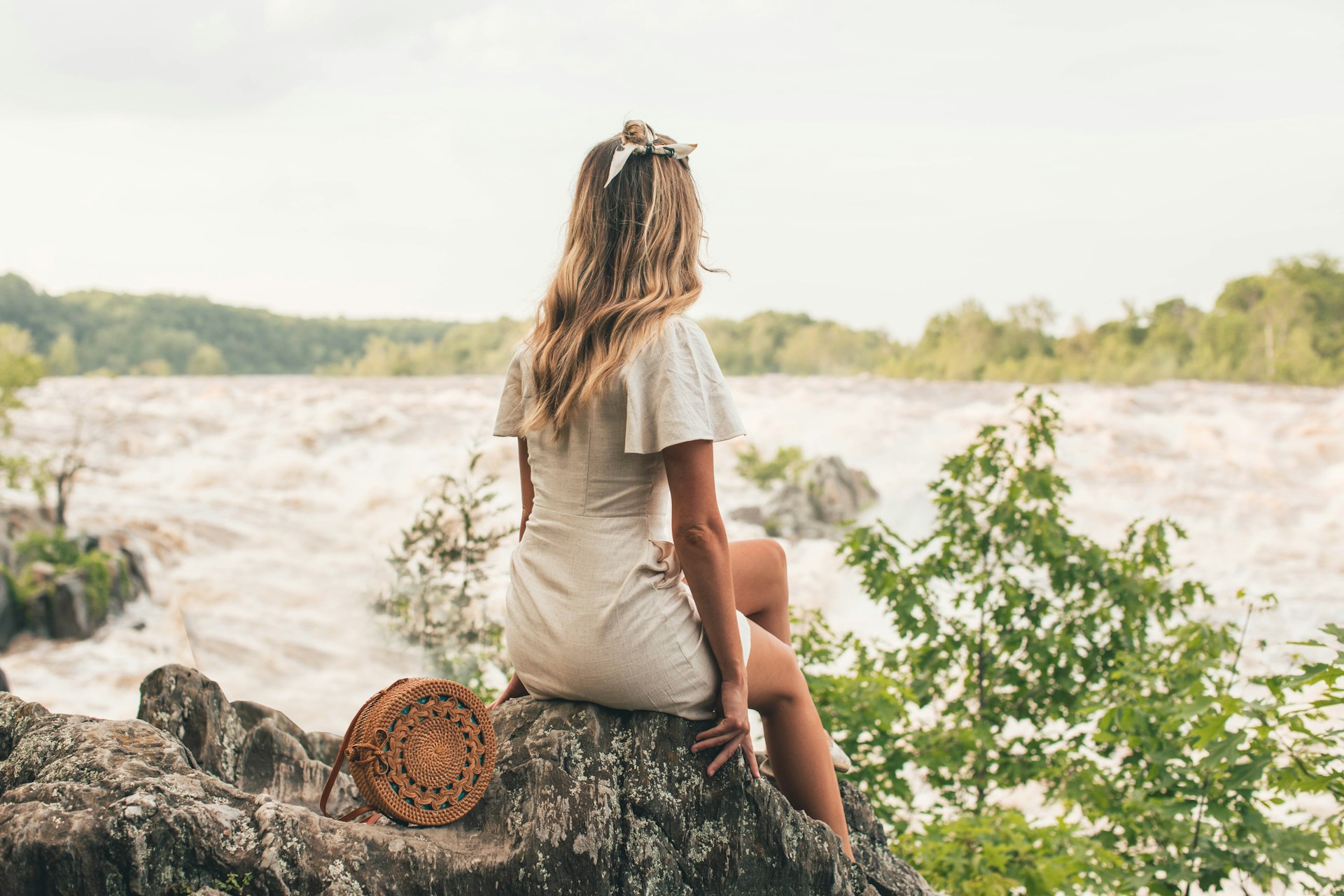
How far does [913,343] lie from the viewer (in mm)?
13812

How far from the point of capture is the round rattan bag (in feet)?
4.79

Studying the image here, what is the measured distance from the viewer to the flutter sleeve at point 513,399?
177cm

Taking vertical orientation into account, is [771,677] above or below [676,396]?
below

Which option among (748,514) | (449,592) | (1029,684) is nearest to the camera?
(1029,684)

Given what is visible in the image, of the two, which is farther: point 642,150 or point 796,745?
point 796,745

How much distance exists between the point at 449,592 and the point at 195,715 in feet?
10.3

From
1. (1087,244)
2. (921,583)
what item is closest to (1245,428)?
(1087,244)

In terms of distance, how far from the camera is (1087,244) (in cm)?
1357

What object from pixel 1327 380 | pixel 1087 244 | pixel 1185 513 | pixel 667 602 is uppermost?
pixel 1087 244

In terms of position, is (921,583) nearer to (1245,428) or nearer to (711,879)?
(711,879)

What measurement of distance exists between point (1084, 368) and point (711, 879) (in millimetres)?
12711

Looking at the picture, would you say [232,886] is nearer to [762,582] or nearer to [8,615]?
[762,582]

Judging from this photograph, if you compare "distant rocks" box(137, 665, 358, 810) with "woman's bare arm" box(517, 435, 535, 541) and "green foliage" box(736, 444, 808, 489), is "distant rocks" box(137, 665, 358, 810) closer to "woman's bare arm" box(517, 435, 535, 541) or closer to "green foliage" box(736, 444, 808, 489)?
"woman's bare arm" box(517, 435, 535, 541)

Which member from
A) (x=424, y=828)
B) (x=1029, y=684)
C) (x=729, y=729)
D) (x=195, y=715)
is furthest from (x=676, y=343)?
(x=1029, y=684)
